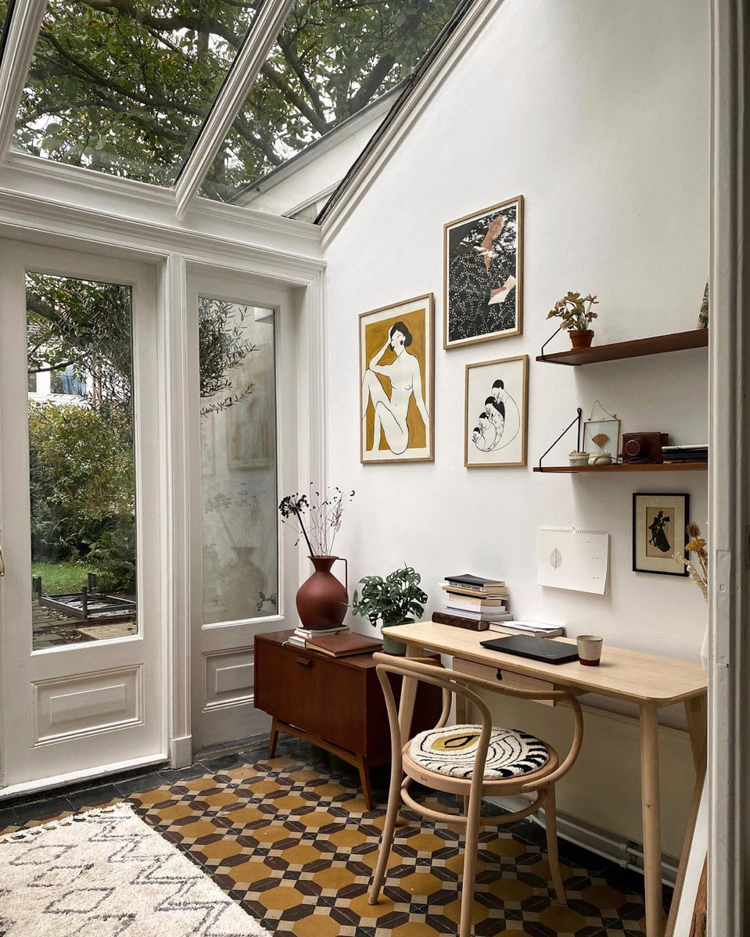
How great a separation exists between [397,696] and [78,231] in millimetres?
2468

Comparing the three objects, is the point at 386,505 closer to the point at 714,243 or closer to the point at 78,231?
the point at 78,231

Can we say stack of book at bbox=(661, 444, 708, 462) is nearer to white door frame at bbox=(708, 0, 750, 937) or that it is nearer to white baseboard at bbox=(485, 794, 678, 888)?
white door frame at bbox=(708, 0, 750, 937)

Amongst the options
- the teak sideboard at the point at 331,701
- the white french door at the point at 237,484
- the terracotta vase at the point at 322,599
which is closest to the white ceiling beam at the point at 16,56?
the white french door at the point at 237,484

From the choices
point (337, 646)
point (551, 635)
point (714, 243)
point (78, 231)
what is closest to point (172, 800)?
point (337, 646)

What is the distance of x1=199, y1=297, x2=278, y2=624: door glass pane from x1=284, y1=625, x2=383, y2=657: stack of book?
1.62 feet

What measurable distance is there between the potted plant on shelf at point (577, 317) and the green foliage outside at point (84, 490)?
6.89 feet

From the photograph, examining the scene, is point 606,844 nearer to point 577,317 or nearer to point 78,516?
point 577,317

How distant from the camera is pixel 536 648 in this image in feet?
8.13

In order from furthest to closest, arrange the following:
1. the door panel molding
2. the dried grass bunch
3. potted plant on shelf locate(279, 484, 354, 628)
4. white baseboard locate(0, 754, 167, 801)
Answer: potted plant on shelf locate(279, 484, 354, 628), the door panel molding, white baseboard locate(0, 754, 167, 801), the dried grass bunch

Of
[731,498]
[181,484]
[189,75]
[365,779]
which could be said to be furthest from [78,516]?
[731,498]

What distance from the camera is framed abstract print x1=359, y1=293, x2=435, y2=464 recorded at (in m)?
3.42

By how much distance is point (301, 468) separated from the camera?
413cm

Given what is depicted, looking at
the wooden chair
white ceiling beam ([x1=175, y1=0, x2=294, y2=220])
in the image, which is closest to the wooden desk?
the wooden chair

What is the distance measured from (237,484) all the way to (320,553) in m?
0.57
